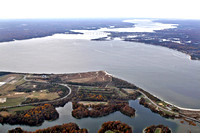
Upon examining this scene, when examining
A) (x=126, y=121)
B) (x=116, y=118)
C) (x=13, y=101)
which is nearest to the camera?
(x=126, y=121)

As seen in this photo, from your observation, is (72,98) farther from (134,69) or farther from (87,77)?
(134,69)

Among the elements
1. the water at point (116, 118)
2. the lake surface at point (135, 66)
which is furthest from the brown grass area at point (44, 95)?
the lake surface at point (135, 66)

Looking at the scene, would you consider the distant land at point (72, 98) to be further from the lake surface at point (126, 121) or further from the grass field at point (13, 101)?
the lake surface at point (126, 121)

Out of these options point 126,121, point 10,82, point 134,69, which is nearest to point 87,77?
point 134,69

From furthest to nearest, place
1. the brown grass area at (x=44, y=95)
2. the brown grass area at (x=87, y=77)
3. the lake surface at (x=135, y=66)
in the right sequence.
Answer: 1. the brown grass area at (x=87, y=77)
2. the lake surface at (x=135, y=66)
3. the brown grass area at (x=44, y=95)

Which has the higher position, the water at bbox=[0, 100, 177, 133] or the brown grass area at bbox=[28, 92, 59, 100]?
the brown grass area at bbox=[28, 92, 59, 100]

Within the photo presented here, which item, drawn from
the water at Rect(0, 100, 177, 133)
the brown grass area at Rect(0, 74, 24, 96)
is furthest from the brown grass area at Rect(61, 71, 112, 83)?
the water at Rect(0, 100, 177, 133)

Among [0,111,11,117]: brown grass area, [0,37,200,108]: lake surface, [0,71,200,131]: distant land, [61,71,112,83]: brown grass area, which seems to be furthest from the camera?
[61,71,112,83]: brown grass area

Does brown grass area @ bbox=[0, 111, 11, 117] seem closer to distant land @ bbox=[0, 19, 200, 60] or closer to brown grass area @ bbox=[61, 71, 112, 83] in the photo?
brown grass area @ bbox=[61, 71, 112, 83]
